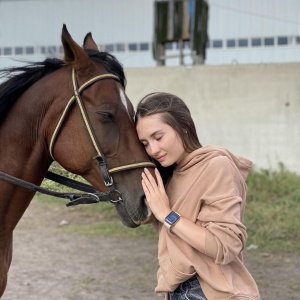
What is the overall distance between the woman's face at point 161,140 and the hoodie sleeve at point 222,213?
0.52 feet

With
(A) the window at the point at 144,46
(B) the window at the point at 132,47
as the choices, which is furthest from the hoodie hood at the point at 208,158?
(B) the window at the point at 132,47

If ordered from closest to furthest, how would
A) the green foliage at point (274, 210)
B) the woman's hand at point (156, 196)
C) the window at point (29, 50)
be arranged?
1. the woman's hand at point (156, 196)
2. the green foliage at point (274, 210)
3. the window at point (29, 50)

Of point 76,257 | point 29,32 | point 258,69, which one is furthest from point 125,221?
point 29,32

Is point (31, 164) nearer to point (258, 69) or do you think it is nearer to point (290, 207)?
point (290, 207)

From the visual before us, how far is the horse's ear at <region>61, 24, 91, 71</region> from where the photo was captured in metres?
2.03

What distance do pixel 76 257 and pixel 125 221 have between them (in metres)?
3.86

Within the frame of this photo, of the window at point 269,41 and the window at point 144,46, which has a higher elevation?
the window at point 269,41

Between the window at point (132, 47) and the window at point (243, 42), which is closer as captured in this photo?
the window at point (243, 42)

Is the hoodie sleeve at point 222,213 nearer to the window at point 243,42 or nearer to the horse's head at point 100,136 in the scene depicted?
the horse's head at point 100,136

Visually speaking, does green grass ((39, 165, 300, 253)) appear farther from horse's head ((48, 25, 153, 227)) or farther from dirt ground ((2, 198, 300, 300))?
horse's head ((48, 25, 153, 227))

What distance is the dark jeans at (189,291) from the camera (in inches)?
72.7

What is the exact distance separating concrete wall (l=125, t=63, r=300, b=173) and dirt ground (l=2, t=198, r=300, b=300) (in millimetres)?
2093

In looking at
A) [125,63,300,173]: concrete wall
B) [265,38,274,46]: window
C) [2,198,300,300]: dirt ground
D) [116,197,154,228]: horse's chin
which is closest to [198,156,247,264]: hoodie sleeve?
[116,197,154,228]: horse's chin

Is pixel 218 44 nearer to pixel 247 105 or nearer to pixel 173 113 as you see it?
pixel 247 105
